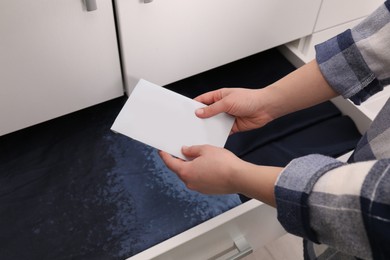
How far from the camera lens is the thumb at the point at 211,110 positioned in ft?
1.74

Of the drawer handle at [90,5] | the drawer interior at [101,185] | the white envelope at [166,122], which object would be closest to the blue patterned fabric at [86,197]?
the drawer interior at [101,185]

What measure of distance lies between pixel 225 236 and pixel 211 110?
21 cm

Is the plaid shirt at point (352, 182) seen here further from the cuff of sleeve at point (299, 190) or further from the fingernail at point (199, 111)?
the fingernail at point (199, 111)

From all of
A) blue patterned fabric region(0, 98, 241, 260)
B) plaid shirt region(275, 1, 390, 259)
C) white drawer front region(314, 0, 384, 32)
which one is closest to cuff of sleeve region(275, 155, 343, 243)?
plaid shirt region(275, 1, 390, 259)

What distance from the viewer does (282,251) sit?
0.88 m

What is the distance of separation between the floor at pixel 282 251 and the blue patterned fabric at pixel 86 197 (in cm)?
33

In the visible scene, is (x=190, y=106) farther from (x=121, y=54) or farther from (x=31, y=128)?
(x=31, y=128)

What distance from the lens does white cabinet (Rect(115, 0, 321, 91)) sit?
23.3 inches

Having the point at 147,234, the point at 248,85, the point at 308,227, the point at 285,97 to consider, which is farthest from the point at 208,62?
the point at 308,227

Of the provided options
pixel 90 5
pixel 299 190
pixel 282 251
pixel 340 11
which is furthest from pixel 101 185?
pixel 340 11

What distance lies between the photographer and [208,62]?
73cm

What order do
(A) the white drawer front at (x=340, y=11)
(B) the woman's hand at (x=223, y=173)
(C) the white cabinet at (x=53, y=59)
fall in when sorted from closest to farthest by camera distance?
(B) the woman's hand at (x=223, y=173) → (C) the white cabinet at (x=53, y=59) → (A) the white drawer front at (x=340, y=11)

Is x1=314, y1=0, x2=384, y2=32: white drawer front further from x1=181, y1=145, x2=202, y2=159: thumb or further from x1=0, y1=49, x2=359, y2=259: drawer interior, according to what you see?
x1=181, y1=145, x2=202, y2=159: thumb

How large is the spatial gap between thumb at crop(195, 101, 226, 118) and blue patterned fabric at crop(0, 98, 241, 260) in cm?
15
